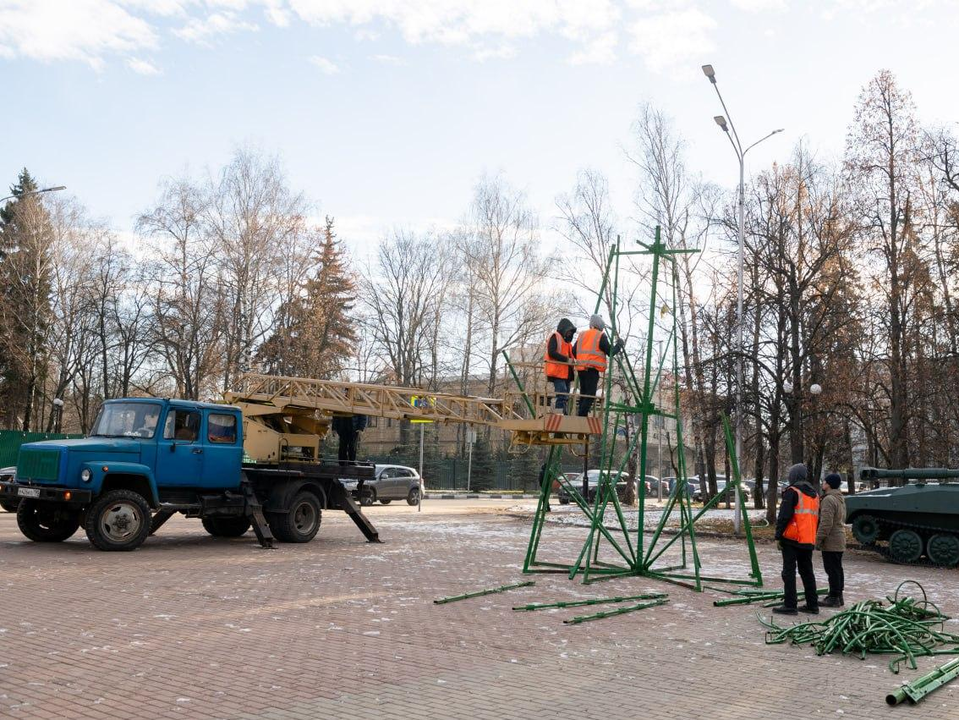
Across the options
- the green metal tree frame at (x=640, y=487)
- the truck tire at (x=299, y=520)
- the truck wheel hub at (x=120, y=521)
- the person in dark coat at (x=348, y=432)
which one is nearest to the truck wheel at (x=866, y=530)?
the green metal tree frame at (x=640, y=487)

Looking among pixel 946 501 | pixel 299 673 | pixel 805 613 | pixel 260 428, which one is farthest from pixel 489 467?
pixel 946 501

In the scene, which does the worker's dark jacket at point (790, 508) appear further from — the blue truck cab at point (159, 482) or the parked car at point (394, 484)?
the parked car at point (394, 484)

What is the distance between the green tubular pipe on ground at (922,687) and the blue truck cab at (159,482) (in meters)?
12.3

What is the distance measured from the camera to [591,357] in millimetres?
13273

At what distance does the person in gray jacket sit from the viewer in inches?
454

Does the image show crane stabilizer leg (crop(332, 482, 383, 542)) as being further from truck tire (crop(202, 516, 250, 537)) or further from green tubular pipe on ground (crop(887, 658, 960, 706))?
green tubular pipe on ground (crop(887, 658, 960, 706))

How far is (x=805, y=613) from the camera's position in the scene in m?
11.4

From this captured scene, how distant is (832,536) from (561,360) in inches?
169

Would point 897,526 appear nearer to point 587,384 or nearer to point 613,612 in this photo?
point 587,384

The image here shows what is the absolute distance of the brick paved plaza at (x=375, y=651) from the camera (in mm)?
6863

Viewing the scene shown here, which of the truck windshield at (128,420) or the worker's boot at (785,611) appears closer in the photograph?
the worker's boot at (785,611)

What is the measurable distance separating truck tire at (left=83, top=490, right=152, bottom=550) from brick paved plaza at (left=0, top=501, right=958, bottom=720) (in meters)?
0.58

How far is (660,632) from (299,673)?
14.0 feet

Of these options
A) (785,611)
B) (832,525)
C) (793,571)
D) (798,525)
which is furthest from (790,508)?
(785,611)
